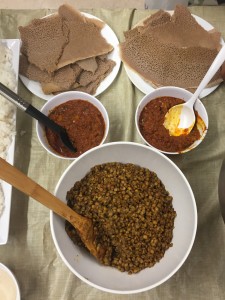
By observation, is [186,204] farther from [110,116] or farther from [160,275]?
[110,116]

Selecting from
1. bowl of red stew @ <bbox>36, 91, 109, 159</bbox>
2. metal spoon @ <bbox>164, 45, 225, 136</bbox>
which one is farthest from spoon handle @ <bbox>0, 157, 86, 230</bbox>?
metal spoon @ <bbox>164, 45, 225, 136</bbox>

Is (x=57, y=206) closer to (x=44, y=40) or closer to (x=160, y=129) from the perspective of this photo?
(x=160, y=129)

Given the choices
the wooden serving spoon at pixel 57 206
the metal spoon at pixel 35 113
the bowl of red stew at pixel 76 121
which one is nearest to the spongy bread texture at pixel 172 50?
the bowl of red stew at pixel 76 121

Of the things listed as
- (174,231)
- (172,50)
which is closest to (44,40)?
(172,50)

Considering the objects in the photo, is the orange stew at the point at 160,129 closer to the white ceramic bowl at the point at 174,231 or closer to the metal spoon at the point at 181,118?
the metal spoon at the point at 181,118

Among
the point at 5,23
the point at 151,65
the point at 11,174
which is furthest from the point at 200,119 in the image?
the point at 5,23

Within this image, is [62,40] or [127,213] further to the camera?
[62,40]
